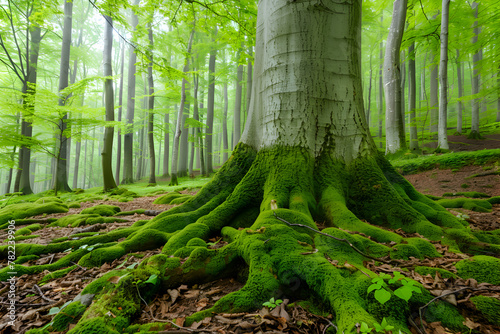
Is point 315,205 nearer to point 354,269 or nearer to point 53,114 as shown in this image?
point 354,269

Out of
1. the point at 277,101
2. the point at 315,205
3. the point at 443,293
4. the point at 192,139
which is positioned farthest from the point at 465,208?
the point at 192,139

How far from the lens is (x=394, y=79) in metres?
8.42

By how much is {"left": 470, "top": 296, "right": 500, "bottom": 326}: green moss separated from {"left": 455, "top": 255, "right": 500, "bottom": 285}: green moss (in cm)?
28

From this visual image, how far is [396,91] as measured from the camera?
841cm

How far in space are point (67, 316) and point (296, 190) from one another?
2.26 meters

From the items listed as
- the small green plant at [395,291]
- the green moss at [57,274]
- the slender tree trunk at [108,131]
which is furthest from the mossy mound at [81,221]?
the slender tree trunk at [108,131]

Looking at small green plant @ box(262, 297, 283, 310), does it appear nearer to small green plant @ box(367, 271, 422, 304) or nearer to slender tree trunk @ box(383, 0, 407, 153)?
small green plant @ box(367, 271, 422, 304)

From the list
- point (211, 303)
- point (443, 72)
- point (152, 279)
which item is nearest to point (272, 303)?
point (211, 303)

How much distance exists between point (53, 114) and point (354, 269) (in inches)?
439

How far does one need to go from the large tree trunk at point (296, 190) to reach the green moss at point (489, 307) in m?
0.54

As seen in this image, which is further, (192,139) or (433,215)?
(192,139)

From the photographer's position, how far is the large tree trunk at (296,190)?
6.14ft

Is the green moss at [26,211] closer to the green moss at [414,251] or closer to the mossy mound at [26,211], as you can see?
the mossy mound at [26,211]

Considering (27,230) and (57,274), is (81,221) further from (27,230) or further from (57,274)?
(57,274)
